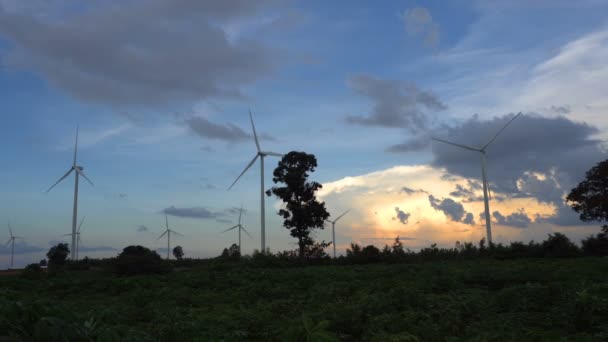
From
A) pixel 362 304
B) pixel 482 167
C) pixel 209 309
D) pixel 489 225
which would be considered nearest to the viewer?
pixel 362 304

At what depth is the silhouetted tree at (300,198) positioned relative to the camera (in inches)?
1928

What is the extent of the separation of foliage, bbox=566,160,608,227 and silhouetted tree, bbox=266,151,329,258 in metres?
24.5

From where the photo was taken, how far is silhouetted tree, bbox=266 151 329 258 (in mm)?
48969

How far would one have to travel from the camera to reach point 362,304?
1703 centimetres

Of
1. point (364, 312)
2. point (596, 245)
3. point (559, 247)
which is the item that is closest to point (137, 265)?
point (364, 312)

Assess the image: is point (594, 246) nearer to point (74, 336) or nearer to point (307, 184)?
point (307, 184)

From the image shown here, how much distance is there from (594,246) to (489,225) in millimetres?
9284

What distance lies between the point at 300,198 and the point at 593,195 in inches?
1104

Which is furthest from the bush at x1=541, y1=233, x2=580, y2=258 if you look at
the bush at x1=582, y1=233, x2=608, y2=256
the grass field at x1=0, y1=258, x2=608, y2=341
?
the grass field at x1=0, y1=258, x2=608, y2=341

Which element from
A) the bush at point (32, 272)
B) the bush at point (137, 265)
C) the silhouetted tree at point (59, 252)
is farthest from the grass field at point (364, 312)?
the silhouetted tree at point (59, 252)

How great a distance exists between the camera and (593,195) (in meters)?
47.7

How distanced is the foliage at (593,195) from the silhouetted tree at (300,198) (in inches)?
964

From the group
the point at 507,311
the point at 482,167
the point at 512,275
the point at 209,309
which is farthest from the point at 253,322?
the point at 482,167

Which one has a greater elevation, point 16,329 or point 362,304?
point 16,329
